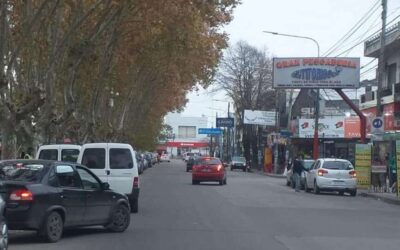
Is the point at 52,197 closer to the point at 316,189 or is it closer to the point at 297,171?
the point at 316,189

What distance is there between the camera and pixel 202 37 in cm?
3681

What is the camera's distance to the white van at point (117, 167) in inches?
888

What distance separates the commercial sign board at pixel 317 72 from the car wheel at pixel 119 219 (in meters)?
30.4

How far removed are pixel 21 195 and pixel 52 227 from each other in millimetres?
1015

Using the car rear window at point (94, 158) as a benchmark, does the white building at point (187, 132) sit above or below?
above

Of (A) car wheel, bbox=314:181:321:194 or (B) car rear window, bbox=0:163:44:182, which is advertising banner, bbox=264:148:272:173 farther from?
(B) car rear window, bbox=0:163:44:182

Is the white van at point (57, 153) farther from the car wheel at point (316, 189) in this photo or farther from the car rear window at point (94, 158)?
the car wheel at point (316, 189)

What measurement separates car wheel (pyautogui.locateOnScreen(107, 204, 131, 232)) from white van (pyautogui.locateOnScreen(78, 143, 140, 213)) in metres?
4.58

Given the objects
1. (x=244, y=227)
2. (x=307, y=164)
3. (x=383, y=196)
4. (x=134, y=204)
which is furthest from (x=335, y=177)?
(x=244, y=227)

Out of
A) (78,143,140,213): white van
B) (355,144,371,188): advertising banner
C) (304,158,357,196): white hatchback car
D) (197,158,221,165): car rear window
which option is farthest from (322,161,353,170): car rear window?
(78,143,140,213): white van

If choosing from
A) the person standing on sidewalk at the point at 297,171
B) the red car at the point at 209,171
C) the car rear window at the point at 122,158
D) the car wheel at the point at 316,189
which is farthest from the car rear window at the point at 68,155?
the red car at the point at 209,171

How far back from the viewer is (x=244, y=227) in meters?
19.4

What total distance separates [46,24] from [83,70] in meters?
13.0

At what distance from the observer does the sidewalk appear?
31455 millimetres
